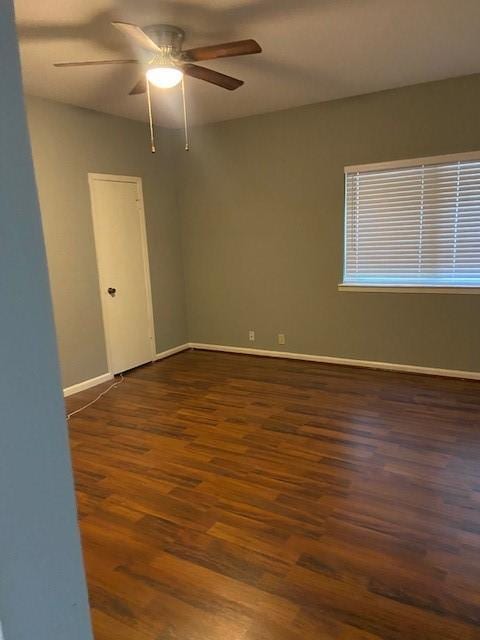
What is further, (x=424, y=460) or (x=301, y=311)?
(x=301, y=311)

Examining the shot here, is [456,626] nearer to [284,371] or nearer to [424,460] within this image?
[424,460]

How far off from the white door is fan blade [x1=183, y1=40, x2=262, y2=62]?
2.12 meters

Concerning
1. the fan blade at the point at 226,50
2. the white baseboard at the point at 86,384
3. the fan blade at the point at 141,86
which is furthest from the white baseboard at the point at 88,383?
the fan blade at the point at 226,50

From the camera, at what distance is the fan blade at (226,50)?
247cm

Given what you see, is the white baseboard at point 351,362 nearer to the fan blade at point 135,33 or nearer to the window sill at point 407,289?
the window sill at point 407,289

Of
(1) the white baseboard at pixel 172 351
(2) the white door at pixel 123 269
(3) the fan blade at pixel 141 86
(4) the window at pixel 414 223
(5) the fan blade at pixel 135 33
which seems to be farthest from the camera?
(1) the white baseboard at pixel 172 351

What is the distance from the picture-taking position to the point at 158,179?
5270 millimetres

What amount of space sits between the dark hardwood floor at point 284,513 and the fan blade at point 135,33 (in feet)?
8.31

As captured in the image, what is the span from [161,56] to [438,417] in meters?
3.25

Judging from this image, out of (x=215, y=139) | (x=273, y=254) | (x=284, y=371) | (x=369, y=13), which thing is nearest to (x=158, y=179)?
(x=215, y=139)

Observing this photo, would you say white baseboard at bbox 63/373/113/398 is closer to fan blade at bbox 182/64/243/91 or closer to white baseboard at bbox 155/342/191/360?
white baseboard at bbox 155/342/191/360

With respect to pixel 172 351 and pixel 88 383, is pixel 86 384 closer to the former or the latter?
pixel 88 383

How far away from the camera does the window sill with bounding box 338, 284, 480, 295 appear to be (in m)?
4.12

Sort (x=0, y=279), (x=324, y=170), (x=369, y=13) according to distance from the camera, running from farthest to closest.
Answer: (x=324, y=170) → (x=369, y=13) → (x=0, y=279)
